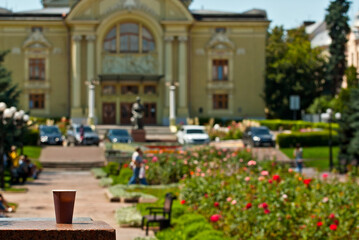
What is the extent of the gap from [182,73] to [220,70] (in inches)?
145

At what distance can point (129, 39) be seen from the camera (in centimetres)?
6456

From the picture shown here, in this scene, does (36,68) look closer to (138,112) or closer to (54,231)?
(138,112)

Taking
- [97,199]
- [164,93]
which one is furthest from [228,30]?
[97,199]

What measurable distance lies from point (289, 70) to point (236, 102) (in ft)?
16.2

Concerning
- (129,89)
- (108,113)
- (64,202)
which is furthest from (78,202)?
(129,89)

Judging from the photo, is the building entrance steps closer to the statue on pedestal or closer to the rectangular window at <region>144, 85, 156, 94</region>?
the statue on pedestal

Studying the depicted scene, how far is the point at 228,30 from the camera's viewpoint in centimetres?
6625

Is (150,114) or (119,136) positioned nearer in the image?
(119,136)

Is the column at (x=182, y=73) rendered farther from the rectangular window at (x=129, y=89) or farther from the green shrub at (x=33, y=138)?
the green shrub at (x=33, y=138)

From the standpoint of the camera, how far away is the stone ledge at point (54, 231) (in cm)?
526

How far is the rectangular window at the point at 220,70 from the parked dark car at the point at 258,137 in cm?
1776

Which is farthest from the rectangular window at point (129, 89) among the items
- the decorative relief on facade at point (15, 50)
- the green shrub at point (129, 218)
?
the green shrub at point (129, 218)

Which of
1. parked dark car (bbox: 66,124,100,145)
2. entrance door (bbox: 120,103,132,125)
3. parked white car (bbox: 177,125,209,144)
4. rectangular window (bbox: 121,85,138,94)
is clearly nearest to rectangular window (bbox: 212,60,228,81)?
rectangular window (bbox: 121,85,138,94)

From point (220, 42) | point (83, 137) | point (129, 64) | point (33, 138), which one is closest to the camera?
point (33, 138)
